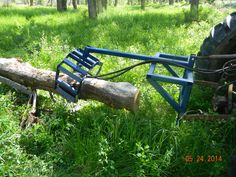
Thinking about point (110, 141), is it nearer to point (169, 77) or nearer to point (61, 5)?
point (169, 77)

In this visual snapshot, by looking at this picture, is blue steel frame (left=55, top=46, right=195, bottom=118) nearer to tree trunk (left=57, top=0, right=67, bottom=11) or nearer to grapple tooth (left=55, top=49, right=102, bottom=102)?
grapple tooth (left=55, top=49, right=102, bottom=102)

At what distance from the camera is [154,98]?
4258 millimetres

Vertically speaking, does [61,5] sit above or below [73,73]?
above

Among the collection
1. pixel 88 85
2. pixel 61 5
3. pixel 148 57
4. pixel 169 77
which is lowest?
pixel 88 85

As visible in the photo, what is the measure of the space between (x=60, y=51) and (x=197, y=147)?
156 inches

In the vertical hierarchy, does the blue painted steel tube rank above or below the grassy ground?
above

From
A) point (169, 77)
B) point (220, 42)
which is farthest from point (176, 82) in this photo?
point (220, 42)

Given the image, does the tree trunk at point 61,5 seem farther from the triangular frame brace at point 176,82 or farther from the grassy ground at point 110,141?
the triangular frame brace at point 176,82

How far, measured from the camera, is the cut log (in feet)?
12.1

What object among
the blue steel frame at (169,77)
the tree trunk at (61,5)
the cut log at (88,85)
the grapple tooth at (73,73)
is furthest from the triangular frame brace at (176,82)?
the tree trunk at (61,5)

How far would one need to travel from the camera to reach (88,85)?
13.1 ft
